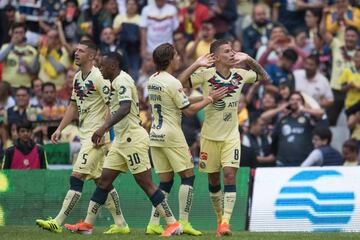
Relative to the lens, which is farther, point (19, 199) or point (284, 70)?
point (284, 70)

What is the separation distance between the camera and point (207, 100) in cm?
1490

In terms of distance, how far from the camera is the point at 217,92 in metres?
15.2

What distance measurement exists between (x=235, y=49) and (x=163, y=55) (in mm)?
7573

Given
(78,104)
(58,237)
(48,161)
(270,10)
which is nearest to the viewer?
(58,237)

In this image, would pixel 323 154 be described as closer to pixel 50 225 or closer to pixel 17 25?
pixel 50 225

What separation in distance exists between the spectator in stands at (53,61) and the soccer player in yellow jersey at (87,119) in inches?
330

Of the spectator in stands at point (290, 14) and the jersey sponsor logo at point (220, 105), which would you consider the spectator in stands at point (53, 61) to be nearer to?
the spectator in stands at point (290, 14)

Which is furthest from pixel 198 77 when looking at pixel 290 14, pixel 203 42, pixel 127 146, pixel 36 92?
pixel 290 14

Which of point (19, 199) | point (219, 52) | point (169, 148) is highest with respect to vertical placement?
point (219, 52)

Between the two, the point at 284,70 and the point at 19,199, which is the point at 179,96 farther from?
the point at 284,70

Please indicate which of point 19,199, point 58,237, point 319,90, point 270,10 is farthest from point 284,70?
point 58,237

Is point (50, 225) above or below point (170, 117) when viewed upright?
below

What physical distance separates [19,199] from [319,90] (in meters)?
6.86

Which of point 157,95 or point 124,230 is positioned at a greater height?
point 157,95
